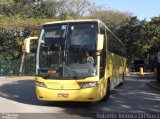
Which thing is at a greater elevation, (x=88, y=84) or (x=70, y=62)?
(x=70, y=62)

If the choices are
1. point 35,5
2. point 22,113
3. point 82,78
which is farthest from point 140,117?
point 35,5

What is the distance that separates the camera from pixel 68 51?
13930 millimetres

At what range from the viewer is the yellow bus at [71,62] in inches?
533

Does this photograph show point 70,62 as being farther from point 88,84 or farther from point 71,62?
point 88,84

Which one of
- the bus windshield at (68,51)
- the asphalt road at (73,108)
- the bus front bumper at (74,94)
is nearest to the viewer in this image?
the asphalt road at (73,108)

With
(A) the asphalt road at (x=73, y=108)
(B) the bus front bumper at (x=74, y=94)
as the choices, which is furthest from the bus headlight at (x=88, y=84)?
(A) the asphalt road at (x=73, y=108)

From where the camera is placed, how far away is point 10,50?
5025 cm

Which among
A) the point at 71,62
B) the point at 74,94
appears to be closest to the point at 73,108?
the point at 74,94

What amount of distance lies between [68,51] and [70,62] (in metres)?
0.41

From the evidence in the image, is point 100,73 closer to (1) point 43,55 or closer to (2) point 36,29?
(1) point 43,55

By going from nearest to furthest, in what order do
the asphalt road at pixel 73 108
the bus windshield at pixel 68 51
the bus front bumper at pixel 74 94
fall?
the asphalt road at pixel 73 108 < the bus front bumper at pixel 74 94 < the bus windshield at pixel 68 51

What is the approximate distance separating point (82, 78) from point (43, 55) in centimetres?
175

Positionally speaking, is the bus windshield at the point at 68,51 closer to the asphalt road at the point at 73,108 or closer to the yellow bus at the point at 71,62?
the yellow bus at the point at 71,62

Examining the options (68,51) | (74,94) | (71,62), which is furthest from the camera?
(68,51)
